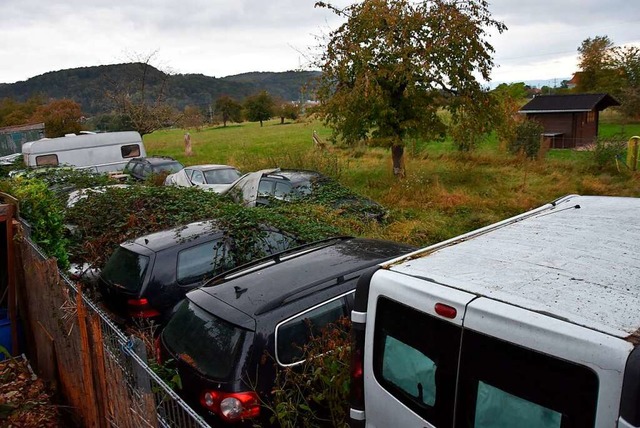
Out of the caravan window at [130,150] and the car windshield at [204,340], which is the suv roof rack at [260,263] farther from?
the caravan window at [130,150]

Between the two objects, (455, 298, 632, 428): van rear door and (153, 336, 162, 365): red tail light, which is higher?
(455, 298, 632, 428): van rear door

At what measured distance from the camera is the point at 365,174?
1830 cm

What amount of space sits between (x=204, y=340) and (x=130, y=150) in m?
19.2

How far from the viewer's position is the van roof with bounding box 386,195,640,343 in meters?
2.22

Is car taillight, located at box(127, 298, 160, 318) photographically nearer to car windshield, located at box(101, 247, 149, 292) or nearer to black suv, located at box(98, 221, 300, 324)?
black suv, located at box(98, 221, 300, 324)

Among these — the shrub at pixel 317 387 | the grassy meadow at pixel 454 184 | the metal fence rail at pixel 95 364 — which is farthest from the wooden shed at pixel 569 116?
the metal fence rail at pixel 95 364

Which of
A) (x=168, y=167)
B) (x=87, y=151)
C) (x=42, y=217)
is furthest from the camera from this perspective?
(x=87, y=151)

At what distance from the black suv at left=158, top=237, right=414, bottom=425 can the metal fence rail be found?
540mm

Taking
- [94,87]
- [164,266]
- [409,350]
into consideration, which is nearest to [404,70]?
[164,266]

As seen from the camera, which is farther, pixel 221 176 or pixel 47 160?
pixel 47 160

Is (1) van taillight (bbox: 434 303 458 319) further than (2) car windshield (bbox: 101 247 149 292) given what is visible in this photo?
No

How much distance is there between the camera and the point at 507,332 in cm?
225

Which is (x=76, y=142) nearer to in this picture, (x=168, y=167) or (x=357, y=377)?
(x=168, y=167)

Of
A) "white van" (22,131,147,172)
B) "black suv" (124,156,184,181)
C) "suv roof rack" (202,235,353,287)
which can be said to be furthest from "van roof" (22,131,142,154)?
"suv roof rack" (202,235,353,287)
